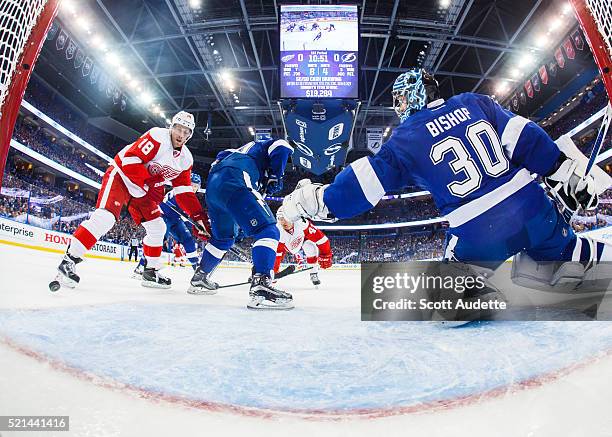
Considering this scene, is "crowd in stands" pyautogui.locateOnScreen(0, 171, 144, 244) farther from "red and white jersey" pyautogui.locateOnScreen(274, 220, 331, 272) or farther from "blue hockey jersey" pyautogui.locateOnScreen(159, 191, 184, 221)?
"red and white jersey" pyautogui.locateOnScreen(274, 220, 331, 272)

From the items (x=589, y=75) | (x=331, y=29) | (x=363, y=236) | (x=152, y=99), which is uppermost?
(x=589, y=75)

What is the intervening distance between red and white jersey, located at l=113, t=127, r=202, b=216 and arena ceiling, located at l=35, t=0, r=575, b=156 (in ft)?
19.1

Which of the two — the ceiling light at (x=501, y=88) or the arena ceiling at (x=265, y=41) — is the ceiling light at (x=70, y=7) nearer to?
the arena ceiling at (x=265, y=41)

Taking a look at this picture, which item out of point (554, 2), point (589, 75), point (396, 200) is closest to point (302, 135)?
point (554, 2)

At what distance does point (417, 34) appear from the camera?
1069 centimetres

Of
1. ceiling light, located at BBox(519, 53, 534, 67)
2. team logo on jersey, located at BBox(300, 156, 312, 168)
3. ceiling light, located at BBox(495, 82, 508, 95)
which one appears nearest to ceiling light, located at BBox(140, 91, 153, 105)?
team logo on jersey, located at BBox(300, 156, 312, 168)

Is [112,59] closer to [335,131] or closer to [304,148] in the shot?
[304,148]

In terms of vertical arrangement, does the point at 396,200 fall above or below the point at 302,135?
above

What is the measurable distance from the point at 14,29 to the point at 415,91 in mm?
1416

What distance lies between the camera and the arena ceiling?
390 inches

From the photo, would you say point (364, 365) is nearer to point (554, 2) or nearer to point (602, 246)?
point (602, 246)

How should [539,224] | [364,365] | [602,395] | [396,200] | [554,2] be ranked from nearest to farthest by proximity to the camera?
1. [602,395]
2. [364,365]
3. [539,224]
4. [554,2]
5. [396,200]

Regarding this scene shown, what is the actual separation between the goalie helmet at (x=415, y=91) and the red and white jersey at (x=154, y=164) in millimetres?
1857

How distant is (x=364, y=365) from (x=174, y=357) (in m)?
0.49
